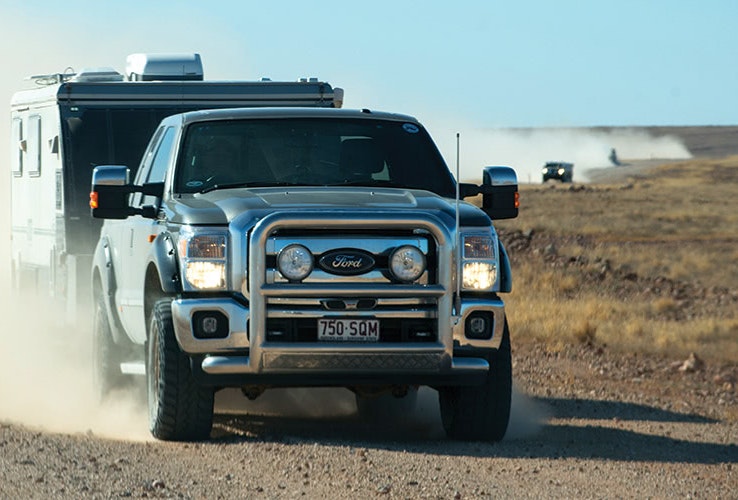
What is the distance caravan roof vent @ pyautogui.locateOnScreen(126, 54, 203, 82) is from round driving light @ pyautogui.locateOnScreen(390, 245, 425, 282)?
7.72 metres

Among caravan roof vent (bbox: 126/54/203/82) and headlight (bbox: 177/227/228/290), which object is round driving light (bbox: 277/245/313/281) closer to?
headlight (bbox: 177/227/228/290)

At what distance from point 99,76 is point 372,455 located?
27.1 feet

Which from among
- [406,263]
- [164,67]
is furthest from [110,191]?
[164,67]

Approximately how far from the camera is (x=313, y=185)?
10.4 meters

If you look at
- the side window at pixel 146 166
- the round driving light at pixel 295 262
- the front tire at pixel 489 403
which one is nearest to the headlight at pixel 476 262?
the front tire at pixel 489 403

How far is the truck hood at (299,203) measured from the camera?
9328mm

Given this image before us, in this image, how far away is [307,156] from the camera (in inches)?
419

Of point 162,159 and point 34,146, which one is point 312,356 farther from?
point 34,146

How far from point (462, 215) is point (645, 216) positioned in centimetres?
4716

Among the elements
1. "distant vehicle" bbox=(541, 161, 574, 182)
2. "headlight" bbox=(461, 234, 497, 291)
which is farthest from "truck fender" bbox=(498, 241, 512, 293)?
"distant vehicle" bbox=(541, 161, 574, 182)

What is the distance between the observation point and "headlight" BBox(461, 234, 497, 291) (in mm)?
9461

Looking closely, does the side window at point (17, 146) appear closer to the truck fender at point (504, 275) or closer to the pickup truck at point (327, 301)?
the pickup truck at point (327, 301)

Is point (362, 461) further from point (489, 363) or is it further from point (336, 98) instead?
point (336, 98)

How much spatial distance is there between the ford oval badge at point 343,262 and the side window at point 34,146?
26.5 ft
